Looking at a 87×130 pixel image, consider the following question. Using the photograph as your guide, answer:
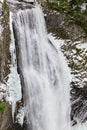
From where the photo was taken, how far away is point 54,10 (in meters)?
14.1

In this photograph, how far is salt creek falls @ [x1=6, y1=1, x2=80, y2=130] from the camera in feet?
40.3

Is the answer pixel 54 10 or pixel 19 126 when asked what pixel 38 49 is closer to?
pixel 54 10

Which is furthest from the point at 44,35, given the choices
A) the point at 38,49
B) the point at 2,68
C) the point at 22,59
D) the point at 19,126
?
the point at 19,126

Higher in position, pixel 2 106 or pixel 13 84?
pixel 13 84

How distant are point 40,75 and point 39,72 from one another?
0.36ft

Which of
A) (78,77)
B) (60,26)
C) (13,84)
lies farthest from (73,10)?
(13,84)

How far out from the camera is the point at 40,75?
1273 centimetres

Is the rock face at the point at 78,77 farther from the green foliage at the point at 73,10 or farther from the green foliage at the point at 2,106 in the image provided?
the green foliage at the point at 2,106

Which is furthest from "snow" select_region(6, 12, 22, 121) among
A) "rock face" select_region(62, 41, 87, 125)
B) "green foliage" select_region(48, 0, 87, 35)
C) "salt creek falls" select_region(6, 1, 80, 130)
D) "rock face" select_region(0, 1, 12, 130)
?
"green foliage" select_region(48, 0, 87, 35)

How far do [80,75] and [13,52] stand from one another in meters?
2.74

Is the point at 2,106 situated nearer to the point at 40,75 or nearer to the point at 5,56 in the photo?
the point at 5,56

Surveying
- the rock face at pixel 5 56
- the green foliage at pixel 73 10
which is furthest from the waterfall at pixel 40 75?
the green foliage at pixel 73 10

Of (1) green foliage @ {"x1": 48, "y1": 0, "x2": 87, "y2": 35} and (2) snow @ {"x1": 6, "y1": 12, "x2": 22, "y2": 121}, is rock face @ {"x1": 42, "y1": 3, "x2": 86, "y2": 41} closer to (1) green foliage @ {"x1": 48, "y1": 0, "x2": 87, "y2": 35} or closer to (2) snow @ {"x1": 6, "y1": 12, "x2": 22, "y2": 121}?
(1) green foliage @ {"x1": 48, "y1": 0, "x2": 87, "y2": 35}

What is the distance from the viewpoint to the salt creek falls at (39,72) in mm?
12281
